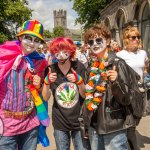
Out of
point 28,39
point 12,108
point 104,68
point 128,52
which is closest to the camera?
point 104,68

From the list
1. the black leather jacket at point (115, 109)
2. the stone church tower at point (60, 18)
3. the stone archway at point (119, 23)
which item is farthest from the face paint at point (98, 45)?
the stone church tower at point (60, 18)

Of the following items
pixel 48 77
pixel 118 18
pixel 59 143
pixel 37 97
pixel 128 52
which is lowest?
pixel 59 143

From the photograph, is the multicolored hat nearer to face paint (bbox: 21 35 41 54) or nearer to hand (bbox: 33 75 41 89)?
face paint (bbox: 21 35 41 54)

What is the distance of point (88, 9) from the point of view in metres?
29.1

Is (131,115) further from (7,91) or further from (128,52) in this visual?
(128,52)

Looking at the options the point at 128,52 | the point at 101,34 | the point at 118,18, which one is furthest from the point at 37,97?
the point at 118,18

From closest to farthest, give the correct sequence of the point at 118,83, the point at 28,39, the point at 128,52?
the point at 118,83
the point at 28,39
the point at 128,52

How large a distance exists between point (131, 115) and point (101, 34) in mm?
861

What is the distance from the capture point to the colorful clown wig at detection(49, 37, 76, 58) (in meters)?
3.12

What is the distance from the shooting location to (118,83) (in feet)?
8.03

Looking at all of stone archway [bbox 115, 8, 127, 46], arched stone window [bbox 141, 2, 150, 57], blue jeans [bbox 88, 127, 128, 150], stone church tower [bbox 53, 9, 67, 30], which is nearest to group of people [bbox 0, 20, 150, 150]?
blue jeans [bbox 88, 127, 128, 150]

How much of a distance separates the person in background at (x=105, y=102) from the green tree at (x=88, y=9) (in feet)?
83.6

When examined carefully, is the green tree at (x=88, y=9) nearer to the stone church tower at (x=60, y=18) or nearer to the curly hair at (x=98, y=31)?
the curly hair at (x=98, y=31)

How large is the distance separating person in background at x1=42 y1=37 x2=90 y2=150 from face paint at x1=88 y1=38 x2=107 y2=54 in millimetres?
338
